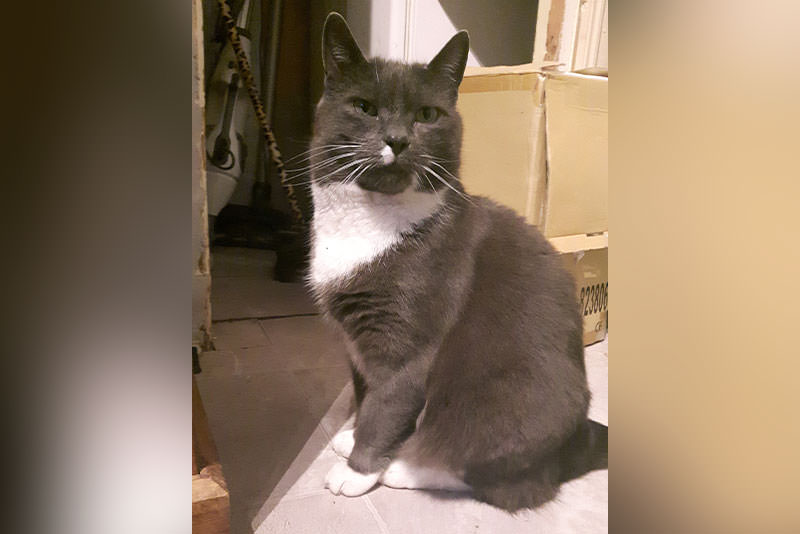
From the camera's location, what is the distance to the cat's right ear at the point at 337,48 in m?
0.69

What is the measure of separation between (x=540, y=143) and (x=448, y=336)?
28 centimetres

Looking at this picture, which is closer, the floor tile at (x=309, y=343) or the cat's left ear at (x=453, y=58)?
the cat's left ear at (x=453, y=58)

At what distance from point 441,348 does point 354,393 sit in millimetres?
145

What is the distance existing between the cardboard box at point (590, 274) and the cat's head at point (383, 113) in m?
0.21

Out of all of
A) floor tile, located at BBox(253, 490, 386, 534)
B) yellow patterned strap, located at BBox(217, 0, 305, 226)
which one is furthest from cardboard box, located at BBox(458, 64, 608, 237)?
floor tile, located at BBox(253, 490, 386, 534)

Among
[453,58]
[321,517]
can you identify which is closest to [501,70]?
[453,58]

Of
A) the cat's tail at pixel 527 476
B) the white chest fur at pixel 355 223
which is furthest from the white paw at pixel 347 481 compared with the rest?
the white chest fur at pixel 355 223

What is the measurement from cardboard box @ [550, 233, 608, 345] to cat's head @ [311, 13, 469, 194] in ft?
0.68

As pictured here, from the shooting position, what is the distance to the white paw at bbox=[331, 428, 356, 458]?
32.7 inches

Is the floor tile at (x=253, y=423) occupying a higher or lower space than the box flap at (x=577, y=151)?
lower

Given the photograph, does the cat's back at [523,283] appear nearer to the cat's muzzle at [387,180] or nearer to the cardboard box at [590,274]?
the cardboard box at [590,274]
